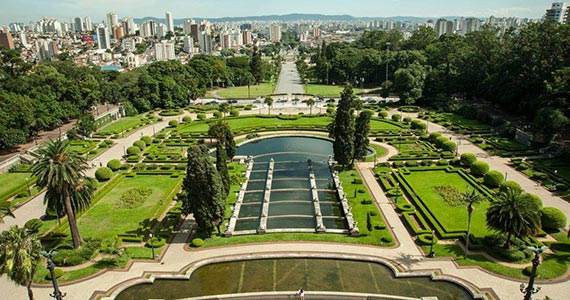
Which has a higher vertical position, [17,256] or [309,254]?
[17,256]

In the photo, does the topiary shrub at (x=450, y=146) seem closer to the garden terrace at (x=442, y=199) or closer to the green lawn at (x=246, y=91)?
the garden terrace at (x=442, y=199)

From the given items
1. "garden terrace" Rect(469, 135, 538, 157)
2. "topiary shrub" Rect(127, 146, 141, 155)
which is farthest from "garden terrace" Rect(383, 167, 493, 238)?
"topiary shrub" Rect(127, 146, 141, 155)

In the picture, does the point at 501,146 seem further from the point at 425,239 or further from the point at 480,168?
the point at 425,239

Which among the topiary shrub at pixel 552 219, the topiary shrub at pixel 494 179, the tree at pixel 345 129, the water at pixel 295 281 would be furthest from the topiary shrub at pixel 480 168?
the water at pixel 295 281

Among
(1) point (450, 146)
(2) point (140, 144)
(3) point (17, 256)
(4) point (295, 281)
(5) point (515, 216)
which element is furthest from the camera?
(2) point (140, 144)

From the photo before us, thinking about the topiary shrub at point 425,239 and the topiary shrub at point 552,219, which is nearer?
the topiary shrub at point 425,239

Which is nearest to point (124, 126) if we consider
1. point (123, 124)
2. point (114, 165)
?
point (123, 124)
